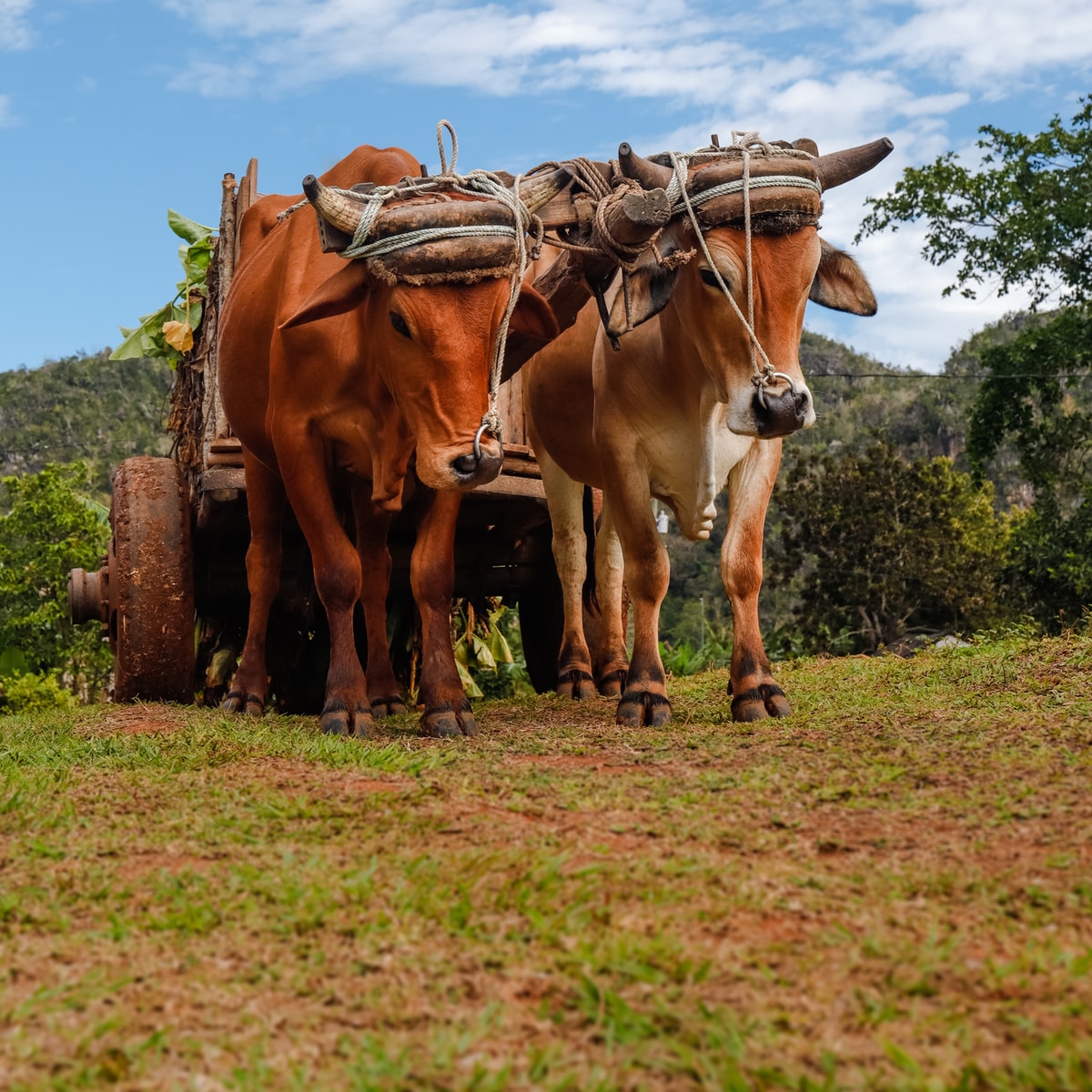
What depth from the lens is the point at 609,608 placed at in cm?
733

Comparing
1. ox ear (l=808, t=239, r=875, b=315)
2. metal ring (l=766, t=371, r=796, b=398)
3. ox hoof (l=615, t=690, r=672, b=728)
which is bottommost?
ox hoof (l=615, t=690, r=672, b=728)

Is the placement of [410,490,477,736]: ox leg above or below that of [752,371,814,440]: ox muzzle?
below

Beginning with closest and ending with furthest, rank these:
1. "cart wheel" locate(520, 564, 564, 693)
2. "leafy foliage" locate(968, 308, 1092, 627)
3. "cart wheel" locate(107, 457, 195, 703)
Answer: "cart wheel" locate(107, 457, 195, 703)
"cart wheel" locate(520, 564, 564, 693)
"leafy foliage" locate(968, 308, 1092, 627)

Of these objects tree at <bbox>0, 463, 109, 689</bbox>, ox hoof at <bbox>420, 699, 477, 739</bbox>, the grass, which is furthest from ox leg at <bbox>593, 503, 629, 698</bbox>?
tree at <bbox>0, 463, 109, 689</bbox>

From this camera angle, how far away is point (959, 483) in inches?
723

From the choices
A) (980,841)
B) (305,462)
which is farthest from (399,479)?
(980,841)

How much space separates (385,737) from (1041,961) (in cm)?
334

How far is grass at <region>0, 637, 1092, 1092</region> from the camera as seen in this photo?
6.58 ft

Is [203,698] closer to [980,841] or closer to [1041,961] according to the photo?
[980,841]

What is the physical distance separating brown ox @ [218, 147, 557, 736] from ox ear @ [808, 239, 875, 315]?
110 cm

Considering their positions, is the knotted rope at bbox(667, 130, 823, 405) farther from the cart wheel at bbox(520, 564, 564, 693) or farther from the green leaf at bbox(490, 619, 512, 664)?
the green leaf at bbox(490, 619, 512, 664)

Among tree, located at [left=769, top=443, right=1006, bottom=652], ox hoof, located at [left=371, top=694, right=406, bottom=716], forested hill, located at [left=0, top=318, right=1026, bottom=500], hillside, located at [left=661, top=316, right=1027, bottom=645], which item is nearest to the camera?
ox hoof, located at [left=371, top=694, right=406, bottom=716]

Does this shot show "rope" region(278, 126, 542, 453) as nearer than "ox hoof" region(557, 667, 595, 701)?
Yes

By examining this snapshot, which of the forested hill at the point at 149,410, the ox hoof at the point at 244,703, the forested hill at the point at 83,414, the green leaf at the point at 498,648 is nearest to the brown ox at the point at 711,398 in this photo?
the ox hoof at the point at 244,703
